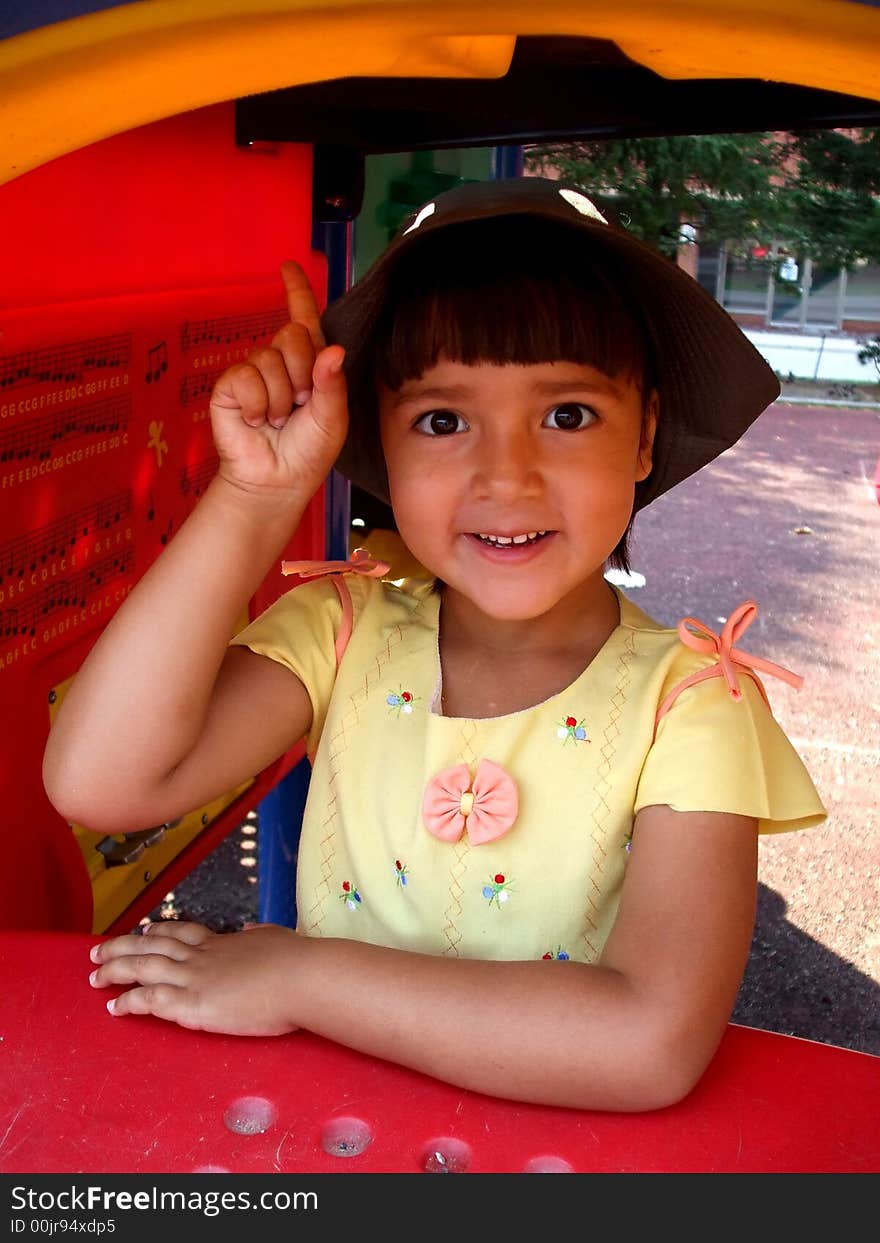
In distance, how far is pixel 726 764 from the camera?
3.41 ft

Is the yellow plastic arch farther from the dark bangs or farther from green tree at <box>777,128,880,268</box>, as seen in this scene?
green tree at <box>777,128,880,268</box>

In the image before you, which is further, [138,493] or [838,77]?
[138,493]

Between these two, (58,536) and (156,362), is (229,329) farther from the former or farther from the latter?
(58,536)

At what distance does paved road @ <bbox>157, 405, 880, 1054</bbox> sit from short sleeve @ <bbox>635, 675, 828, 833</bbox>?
128 cm

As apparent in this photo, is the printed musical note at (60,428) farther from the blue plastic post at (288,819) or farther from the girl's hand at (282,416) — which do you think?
the blue plastic post at (288,819)

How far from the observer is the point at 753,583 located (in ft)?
15.6

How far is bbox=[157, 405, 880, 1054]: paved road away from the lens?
239 centimetres

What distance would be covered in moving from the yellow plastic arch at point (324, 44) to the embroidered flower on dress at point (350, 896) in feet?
2.31

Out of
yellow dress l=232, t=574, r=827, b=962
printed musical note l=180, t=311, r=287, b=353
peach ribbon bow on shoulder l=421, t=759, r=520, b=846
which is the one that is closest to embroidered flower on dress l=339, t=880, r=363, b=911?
yellow dress l=232, t=574, r=827, b=962

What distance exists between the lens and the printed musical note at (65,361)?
3.71ft

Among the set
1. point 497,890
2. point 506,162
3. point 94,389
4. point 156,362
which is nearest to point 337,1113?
point 497,890
